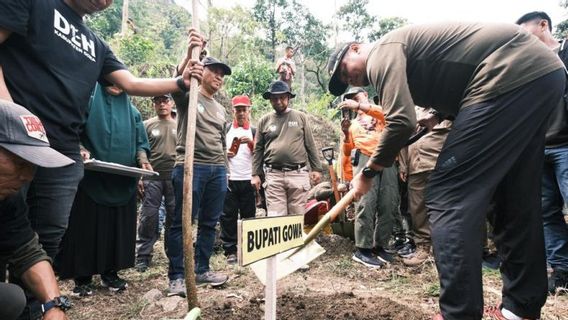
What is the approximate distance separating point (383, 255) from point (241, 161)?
2.14 m

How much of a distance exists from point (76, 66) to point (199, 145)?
1.49 metres

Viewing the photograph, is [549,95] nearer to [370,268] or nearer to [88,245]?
[370,268]

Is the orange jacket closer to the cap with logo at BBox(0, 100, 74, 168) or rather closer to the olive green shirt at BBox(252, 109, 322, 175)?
the olive green shirt at BBox(252, 109, 322, 175)

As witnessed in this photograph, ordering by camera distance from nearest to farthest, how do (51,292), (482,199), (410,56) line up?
(51,292)
(482,199)
(410,56)

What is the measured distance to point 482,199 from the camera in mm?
1701

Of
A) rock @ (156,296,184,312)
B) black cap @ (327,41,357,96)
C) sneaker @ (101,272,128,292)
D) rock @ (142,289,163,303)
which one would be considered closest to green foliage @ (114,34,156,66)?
sneaker @ (101,272,128,292)

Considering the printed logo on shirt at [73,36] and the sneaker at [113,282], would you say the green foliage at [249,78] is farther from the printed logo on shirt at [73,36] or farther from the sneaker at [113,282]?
the printed logo on shirt at [73,36]

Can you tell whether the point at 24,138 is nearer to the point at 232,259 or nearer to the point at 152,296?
the point at 152,296

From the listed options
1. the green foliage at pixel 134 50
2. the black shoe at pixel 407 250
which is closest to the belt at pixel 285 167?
the black shoe at pixel 407 250

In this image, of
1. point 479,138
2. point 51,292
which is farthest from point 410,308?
point 51,292

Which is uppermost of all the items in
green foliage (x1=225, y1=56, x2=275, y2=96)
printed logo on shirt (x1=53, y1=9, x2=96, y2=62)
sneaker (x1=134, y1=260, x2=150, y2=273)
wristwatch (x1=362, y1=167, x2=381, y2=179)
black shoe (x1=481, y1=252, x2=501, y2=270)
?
green foliage (x1=225, y1=56, x2=275, y2=96)

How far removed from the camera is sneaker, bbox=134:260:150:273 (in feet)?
13.2

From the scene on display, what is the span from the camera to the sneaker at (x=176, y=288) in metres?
3.01

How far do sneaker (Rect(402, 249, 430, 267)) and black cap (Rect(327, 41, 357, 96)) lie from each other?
2212 millimetres
